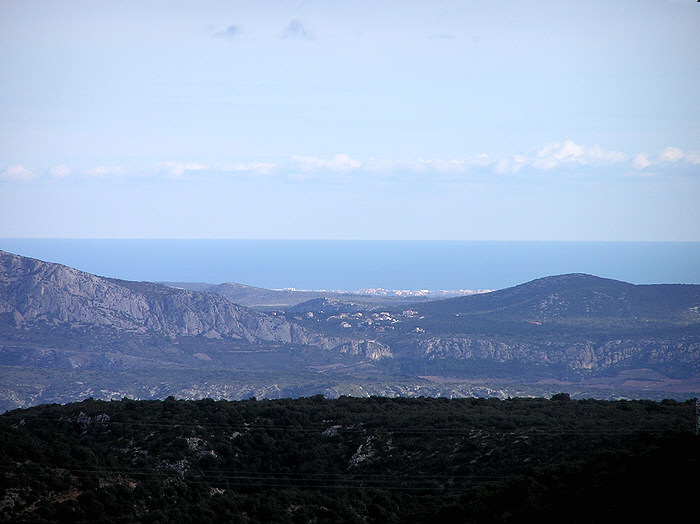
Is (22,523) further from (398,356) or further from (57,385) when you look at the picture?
(398,356)

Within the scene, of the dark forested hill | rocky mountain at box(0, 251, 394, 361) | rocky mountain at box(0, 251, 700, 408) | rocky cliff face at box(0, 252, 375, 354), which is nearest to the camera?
the dark forested hill

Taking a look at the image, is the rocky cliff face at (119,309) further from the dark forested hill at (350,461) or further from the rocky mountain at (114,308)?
the dark forested hill at (350,461)

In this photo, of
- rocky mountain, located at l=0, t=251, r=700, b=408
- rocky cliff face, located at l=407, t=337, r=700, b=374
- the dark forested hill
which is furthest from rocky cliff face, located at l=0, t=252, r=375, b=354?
the dark forested hill

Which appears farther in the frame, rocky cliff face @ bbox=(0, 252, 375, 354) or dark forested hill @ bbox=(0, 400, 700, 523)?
rocky cliff face @ bbox=(0, 252, 375, 354)

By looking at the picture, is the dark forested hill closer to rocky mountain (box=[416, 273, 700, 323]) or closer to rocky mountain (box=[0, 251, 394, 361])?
rocky mountain (box=[0, 251, 394, 361])

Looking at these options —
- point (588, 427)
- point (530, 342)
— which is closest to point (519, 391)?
point (530, 342)

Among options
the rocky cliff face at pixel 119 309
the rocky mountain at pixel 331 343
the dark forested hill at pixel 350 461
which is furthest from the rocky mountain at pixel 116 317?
the dark forested hill at pixel 350 461

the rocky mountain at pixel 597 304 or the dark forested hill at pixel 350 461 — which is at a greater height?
the rocky mountain at pixel 597 304

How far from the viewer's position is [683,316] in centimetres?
17825

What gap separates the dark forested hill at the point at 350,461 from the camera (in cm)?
2645

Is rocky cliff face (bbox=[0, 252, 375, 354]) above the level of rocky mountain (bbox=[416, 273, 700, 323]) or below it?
below

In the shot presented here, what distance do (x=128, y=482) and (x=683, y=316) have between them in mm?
168411

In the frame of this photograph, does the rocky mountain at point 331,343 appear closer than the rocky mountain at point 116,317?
Yes

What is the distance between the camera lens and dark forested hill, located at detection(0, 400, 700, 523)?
86.8 feet
